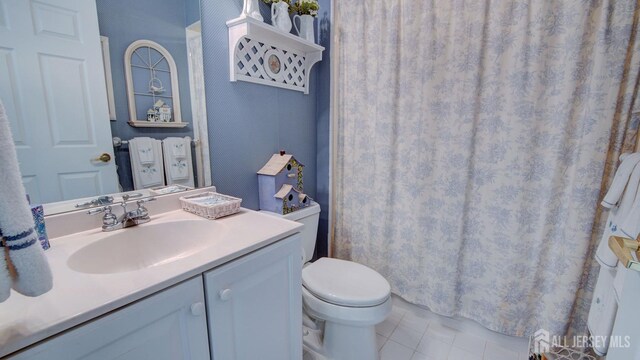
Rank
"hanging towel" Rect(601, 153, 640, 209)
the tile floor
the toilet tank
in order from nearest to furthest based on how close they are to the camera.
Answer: "hanging towel" Rect(601, 153, 640, 209), the tile floor, the toilet tank

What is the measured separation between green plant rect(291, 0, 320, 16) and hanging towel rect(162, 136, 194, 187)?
1.01 m

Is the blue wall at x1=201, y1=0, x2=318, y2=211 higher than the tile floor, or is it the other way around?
the blue wall at x1=201, y1=0, x2=318, y2=211

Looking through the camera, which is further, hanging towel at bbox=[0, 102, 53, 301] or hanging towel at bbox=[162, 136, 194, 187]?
hanging towel at bbox=[162, 136, 194, 187]

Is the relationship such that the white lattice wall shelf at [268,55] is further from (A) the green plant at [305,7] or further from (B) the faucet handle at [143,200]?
(B) the faucet handle at [143,200]

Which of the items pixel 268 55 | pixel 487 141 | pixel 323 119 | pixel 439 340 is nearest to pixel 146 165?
pixel 268 55

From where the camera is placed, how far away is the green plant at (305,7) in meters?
1.62

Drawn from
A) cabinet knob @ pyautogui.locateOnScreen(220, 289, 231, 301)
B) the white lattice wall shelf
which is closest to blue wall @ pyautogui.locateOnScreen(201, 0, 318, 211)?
the white lattice wall shelf

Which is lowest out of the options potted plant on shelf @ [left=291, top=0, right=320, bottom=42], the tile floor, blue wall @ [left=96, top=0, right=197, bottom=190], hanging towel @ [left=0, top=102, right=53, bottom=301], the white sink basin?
the tile floor

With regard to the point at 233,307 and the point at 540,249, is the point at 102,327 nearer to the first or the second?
the point at 233,307

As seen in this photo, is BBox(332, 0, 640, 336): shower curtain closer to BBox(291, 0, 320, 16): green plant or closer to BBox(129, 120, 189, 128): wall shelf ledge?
BBox(291, 0, 320, 16): green plant

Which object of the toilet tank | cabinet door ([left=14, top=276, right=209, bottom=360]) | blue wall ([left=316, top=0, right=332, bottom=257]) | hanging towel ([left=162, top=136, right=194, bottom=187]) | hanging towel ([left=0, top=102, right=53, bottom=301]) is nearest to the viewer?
hanging towel ([left=0, top=102, right=53, bottom=301])

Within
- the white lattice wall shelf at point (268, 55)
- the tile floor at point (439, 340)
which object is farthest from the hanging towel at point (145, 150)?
the tile floor at point (439, 340)

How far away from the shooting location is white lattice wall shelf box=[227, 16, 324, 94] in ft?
4.43

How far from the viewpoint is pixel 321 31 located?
184cm
